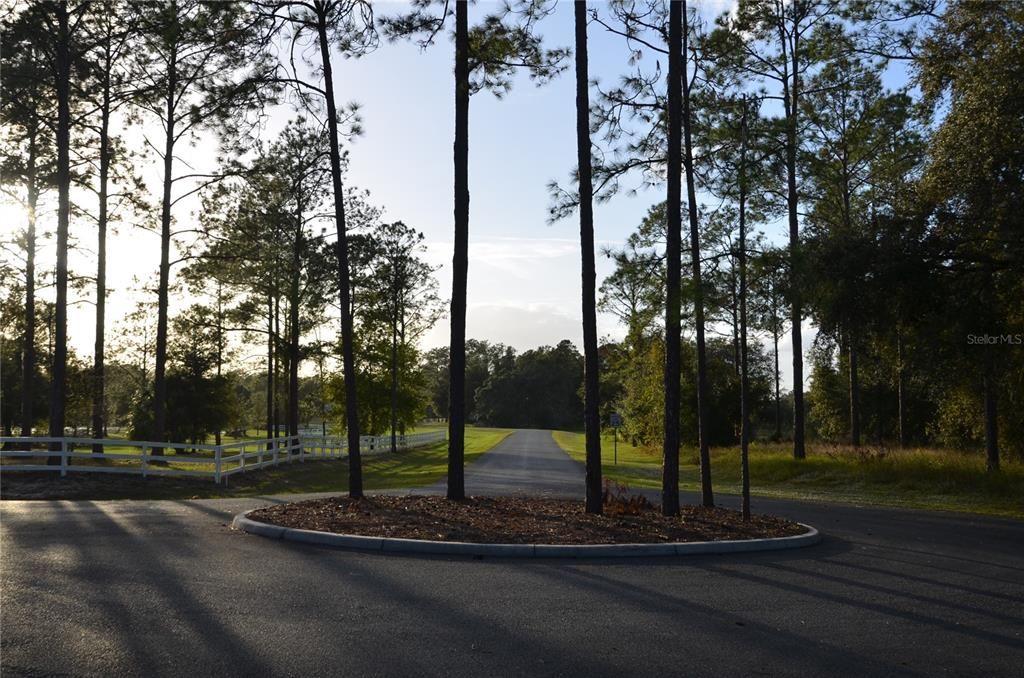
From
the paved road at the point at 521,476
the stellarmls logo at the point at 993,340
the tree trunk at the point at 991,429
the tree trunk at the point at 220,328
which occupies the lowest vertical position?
the paved road at the point at 521,476

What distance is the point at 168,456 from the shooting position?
85.6 ft

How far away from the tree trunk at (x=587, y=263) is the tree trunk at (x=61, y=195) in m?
16.0

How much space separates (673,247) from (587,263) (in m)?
1.45

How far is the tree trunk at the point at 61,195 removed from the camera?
2241cm

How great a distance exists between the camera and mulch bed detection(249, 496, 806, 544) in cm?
1106

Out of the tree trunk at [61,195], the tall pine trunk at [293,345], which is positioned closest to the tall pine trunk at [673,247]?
the tree trunk at [61,195]

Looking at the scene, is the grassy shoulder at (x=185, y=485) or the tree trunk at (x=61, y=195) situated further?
the tree trunk at (x=61, y=195)

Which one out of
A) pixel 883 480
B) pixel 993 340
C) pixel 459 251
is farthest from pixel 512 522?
pixel 883 480

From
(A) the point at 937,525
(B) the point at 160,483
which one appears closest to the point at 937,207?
(A) the point at 937,525

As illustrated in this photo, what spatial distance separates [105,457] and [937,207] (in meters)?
22.4

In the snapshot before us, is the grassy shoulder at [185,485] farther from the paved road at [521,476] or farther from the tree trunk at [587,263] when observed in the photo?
the tree trunk at [587,263]

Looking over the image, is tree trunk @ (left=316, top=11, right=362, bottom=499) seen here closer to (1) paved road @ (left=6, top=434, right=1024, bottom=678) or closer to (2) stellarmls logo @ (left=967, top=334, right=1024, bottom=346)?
(1) paved road @ (left=6, top=434, right=1024, bottom=678)

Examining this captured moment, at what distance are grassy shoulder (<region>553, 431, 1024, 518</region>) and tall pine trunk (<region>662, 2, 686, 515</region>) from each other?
887 centimetres

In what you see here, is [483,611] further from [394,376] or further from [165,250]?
[394,376]
